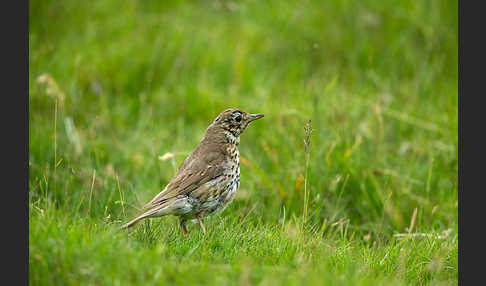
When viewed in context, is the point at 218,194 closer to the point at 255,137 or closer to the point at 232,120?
the point at 232,120

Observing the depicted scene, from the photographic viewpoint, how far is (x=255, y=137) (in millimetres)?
7340

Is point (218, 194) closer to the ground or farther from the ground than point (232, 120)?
closer to the ground

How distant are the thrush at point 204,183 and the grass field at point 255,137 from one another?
177mm

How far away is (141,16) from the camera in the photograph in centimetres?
900

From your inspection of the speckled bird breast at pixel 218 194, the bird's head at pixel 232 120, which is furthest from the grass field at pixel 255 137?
the bird's head at pixel 232 120

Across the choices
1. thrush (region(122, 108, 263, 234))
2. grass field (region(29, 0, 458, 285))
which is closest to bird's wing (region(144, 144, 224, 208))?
thrush (region(122, 108, 263, 234))

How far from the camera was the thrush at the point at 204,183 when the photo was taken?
4.87 metres

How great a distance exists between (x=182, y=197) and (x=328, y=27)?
4.89 m

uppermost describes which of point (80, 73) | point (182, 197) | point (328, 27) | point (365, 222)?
point (328, 27)

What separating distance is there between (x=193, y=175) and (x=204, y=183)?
0.12 meters

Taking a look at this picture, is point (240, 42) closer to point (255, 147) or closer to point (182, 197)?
point (255, 147)

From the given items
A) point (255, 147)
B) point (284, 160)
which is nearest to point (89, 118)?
point (255, 147)

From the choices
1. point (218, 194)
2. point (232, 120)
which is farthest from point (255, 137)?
point (218, 194)

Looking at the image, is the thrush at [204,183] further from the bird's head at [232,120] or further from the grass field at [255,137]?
the grass field at [255,137]
